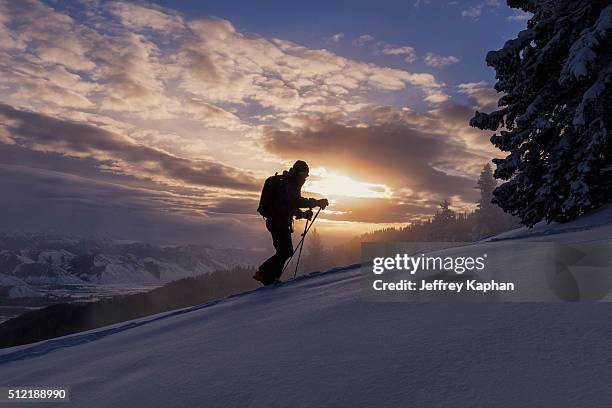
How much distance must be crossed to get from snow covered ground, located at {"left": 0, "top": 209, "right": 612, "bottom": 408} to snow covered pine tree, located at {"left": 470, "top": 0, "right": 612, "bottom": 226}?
7.41 metres

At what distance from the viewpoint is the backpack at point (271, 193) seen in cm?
810

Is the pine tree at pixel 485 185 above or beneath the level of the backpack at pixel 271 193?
above

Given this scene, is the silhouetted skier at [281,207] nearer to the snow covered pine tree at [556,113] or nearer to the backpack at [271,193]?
the backpack at [271,193]

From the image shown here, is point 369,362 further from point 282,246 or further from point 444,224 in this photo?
point 444,224

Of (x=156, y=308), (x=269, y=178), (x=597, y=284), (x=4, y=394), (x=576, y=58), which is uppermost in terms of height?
(x=576, y=58)

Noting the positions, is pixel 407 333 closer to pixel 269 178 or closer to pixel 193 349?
pixel 193 349

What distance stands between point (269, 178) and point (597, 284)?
5.63m

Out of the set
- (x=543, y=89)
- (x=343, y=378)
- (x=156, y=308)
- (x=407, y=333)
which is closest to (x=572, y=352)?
(x=407, y=333)

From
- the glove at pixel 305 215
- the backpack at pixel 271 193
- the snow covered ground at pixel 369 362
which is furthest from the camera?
the glove at pixel 305 215

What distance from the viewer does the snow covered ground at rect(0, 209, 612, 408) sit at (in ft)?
7.18

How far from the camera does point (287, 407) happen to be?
227 centimetres

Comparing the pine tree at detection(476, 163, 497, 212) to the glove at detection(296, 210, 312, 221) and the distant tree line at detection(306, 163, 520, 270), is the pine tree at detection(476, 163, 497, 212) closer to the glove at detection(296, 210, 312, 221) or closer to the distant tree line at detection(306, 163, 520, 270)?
the distant tree line at detection(306, 163, 520, 270)

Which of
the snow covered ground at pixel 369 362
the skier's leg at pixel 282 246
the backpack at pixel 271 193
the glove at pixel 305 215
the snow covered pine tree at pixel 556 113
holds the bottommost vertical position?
the snow covered ground at pixel 369 362

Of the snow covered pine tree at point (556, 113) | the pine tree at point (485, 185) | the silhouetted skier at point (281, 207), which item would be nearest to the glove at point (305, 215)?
the silhouetted skier at point (281, 207)
